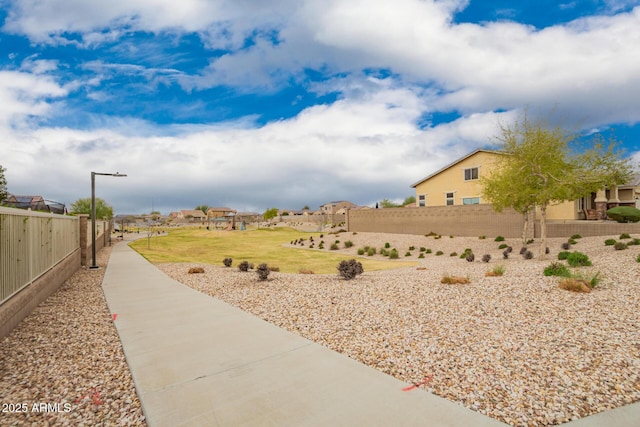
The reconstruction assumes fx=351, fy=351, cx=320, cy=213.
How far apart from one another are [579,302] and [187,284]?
1245cm

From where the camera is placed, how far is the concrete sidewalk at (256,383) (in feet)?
13.2

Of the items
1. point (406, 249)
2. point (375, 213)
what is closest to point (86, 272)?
point (406, 249)

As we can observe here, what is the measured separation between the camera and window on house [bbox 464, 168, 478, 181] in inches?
1428

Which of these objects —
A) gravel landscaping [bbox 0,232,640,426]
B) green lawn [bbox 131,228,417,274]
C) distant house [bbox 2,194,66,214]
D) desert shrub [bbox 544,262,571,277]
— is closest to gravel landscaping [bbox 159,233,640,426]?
gravel landscaping [bbox 0,232,640,426]

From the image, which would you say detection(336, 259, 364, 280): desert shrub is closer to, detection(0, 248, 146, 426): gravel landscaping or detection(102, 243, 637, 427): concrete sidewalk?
detection(102, 243, 637, 427): concrete sidewalk

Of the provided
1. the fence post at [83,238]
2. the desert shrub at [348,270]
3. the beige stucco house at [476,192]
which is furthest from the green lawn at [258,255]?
the beige stucco house at [476,192]

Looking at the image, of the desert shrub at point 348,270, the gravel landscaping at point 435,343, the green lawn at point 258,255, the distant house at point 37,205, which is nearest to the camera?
the gravel landscaping at point 435,343

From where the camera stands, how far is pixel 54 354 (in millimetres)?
6383

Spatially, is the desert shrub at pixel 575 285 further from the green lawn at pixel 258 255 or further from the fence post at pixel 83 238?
the fence post at pixel 83 238

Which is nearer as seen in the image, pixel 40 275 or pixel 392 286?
pixel 40 275

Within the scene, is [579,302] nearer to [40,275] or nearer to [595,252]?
[595,252]

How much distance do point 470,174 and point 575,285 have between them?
29243 millimetres

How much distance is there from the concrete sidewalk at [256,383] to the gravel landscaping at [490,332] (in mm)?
472

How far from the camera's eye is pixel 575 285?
953 centimetres
